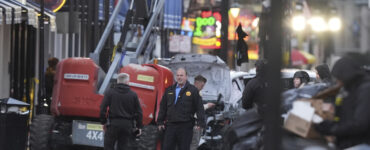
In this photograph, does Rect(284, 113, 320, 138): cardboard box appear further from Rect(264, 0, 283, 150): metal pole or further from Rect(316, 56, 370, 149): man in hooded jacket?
Rect(264, 0, 283, 150): metal pole

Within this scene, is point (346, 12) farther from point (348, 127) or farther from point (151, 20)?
point (348, 127)

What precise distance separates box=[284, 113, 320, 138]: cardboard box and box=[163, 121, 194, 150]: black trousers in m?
5.40

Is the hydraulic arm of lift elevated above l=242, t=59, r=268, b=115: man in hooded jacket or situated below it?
above

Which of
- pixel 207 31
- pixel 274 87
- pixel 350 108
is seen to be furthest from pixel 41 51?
pixel 207 31

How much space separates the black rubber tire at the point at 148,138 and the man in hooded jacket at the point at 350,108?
23.5 feet

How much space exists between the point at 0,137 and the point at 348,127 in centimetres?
794

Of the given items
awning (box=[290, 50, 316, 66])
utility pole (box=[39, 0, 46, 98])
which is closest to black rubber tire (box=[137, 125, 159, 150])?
utility pole (box=[39, 0, 46, 98])

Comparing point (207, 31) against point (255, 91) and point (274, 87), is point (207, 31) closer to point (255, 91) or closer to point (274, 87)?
point (255, 91)

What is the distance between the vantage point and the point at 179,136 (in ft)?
43.5

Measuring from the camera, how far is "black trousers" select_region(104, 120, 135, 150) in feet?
44.3

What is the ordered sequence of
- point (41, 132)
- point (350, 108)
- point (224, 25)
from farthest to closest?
point (224, 25)
point (41, 132)
point (350, 108)

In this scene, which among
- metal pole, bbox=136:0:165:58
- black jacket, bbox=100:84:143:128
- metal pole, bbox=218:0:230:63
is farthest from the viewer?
metal pole, bbox=218:0:230:63

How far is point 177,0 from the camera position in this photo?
3653 centimetres

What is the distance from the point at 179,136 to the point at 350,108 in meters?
6.05
